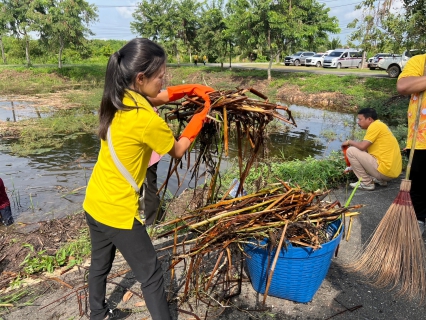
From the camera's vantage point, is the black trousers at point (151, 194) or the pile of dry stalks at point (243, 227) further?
the black trousers at point (151, 194)

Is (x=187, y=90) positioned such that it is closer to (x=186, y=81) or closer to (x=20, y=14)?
(x=186, y=81)

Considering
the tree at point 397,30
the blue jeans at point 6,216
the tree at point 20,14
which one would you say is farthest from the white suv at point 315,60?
the blue jeans at point 6,216

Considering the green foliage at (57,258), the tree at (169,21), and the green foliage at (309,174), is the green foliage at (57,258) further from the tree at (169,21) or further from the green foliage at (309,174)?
the tree at (169,21)

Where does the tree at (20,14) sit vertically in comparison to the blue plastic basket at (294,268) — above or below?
above

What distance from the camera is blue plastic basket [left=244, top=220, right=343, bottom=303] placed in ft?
6.42

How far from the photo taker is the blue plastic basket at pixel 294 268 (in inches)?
77.0

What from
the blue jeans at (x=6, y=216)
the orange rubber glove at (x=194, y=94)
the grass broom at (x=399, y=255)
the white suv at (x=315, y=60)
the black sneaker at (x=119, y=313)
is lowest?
the blue jeans at (x=6, y=216)

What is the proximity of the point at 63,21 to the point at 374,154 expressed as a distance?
87.9 feet

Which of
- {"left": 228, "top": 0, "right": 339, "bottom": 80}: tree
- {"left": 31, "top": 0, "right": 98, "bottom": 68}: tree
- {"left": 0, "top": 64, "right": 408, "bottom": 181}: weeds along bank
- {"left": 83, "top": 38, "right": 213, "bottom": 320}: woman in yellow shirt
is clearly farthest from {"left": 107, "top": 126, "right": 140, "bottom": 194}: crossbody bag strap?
{"left": 31, "top": 0, "right": 98, "bottom": 68}: tree

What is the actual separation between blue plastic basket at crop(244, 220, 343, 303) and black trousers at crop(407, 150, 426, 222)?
3.84ft

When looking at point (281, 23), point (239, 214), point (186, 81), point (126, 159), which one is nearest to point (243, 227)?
point (239, 214)

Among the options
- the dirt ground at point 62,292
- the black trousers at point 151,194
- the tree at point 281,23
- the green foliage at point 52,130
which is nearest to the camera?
the dirt ground at point 62,292

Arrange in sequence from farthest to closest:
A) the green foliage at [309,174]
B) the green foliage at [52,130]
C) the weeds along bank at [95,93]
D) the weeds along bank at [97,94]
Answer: the weeds along bank at [95,93], the weeds along bank at [97,94], the green foliage at [52,130], the green foliage at [309,174]

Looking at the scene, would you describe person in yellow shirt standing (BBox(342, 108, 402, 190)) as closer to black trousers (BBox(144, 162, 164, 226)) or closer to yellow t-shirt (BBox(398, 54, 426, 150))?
yellow t-shirt (BBox(398, 54, 426, 150))
